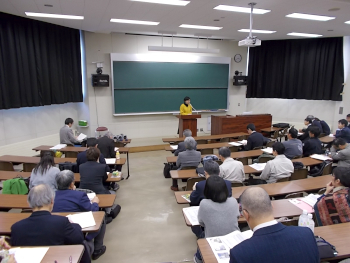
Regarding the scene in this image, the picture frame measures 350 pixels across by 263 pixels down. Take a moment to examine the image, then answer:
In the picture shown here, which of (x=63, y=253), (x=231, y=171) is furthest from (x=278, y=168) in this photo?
(x=63, y=253)

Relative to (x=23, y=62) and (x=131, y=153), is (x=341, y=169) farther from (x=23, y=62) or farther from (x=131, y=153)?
(x=23, y=62)

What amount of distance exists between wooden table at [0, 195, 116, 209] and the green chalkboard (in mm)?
6276

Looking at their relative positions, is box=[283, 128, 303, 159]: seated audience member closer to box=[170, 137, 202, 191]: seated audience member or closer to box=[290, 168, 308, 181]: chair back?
box=[290, 168, 308, 181]: chair back

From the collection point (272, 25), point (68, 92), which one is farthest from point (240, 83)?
point (68, 92)

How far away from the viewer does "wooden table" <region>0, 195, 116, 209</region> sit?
294cm

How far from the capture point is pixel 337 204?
237cm

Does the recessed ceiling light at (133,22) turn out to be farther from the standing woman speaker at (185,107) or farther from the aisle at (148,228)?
the aisle at (148,228)

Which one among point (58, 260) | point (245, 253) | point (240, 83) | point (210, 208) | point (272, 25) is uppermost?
point (272, 25)

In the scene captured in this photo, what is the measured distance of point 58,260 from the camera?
1874 mm

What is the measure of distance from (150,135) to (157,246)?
22.3 ft

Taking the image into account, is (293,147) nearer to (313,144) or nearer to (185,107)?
(313,144)

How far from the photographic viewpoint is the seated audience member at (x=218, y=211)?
7.46 feet

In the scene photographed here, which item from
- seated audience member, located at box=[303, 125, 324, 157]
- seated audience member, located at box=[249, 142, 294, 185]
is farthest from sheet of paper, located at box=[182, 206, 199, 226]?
seated audience member, located at box=[303, 125, 324, 157]

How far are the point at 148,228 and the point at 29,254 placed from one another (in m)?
2.08
